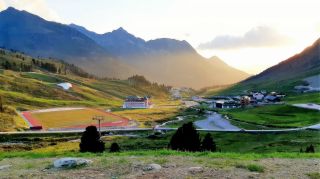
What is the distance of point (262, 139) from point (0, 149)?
54918 millimetres

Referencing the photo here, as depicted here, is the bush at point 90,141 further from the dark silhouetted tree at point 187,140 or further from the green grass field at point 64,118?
the green grass field at point 64,118

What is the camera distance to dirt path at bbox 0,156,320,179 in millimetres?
21609

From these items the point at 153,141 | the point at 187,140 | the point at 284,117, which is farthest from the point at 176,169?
the point at 284,117

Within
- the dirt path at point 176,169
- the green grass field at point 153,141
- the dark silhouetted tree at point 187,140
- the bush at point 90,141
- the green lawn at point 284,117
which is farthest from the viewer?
the green lawn at point 284,117

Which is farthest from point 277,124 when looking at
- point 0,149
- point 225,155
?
point 225,155

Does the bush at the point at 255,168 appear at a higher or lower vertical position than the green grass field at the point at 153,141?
higher

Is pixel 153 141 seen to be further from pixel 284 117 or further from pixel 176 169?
pixel 176 169

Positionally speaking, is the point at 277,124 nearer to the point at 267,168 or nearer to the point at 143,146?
the point at 143,146

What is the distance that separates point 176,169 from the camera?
22750mm

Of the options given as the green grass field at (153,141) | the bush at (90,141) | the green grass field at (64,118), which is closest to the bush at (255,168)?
the bush at (90,141)

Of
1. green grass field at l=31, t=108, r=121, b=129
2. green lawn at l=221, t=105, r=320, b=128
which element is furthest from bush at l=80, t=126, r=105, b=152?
green grass field at l=31, t=108, r=121, b=129

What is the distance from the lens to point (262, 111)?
172 metres

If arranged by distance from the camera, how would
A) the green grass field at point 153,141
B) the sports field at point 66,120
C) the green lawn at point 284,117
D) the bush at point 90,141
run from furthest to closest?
1. the sports field at point 66,120
2. the green lawn at point 284,117
3. the green grass field at point 153,141
4. the bush at point 90,141

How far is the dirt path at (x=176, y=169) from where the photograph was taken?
21.6m
